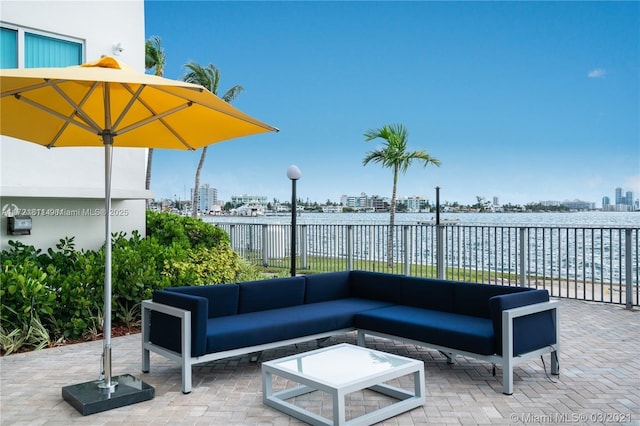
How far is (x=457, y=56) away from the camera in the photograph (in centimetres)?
4181

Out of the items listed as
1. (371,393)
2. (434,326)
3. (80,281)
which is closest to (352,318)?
(434,326)

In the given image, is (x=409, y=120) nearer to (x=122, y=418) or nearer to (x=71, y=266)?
(x=71, y=266)

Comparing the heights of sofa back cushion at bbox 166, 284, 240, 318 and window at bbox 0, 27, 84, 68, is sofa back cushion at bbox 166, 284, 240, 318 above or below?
below

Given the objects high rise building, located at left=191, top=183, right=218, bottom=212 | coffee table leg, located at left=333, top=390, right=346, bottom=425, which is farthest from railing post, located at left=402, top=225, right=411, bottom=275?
high rise building, located at left=191, top=183, right=218, bottom=212

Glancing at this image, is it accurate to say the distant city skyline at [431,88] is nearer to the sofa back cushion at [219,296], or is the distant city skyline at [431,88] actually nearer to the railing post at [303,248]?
the railing post at [303,248]

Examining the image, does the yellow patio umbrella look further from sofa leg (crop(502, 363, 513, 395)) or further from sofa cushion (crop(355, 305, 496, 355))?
sofa leg (crop(502, 363, 513, 395))

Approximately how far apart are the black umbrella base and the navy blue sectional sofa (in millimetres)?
356

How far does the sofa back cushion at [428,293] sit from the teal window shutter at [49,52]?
6.07m

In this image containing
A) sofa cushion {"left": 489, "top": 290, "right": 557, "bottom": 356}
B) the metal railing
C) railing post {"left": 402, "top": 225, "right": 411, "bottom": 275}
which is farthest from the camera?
railing post {"left": 402, "top": 225, "right": 411, "bottom": 275}

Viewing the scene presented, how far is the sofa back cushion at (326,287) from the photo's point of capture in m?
6.71

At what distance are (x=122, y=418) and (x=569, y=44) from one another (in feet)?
136

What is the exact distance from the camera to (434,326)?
525 centimetres

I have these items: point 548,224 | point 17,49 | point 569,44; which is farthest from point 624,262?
point 569,44

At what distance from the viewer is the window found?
776 centimetres
